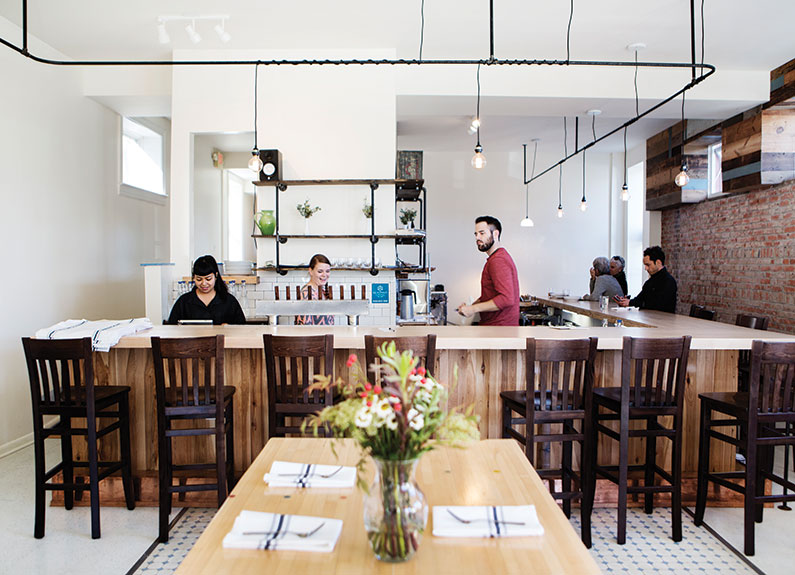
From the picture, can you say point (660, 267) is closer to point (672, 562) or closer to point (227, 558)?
point (672, 562)

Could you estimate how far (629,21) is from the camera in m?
4.65

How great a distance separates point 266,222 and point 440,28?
247 centimetres

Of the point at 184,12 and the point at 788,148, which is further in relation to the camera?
the point at 788,148

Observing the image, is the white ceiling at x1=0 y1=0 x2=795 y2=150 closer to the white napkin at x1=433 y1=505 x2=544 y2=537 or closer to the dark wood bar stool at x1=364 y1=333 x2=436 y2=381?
the dark wood bar stool at x1=364 y1=333 x2=436 y2=381

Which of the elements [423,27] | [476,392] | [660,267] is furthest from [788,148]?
[476,392]

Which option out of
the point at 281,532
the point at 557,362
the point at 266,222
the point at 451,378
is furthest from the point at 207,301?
the point at 281,532

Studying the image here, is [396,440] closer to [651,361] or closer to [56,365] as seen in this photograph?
[651,361]

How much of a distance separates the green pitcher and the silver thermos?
5.72 ft

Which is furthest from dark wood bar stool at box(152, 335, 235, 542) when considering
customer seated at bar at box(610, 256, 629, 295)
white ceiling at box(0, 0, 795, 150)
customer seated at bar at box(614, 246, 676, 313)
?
customer seated at bar at box(610, 256, 629, 295)

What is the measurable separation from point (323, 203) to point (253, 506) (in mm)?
4314

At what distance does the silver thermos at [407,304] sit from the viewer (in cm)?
620

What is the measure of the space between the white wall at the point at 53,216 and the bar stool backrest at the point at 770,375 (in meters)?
5.25

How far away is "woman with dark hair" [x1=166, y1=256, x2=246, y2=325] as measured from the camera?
4000 mm

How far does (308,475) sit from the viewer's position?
5.65 feet
